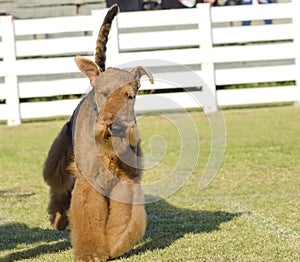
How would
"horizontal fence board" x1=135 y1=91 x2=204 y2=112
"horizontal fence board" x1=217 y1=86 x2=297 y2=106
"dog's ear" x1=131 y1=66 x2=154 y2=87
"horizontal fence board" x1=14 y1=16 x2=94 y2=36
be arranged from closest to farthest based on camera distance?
"dog's ear" x1=131 y1=66 x2=154 y2=87, "horizontal fence board" x1=135 y1=91 x2=204 y2=112, "horizontal fence board" x1=14 y1=16 x2=94 y2=36, "horizontal fence board" x1=217 y1=86 x2=297 y2=106

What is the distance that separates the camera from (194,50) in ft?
48.0

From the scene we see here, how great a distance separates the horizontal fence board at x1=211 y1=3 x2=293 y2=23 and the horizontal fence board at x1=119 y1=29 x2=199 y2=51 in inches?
19.9

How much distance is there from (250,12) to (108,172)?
1013 centimetres

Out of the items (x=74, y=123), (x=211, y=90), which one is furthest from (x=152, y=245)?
(x=211, y=90)

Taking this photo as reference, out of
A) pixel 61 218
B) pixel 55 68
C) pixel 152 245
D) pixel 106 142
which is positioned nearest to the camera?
pixel 106 142

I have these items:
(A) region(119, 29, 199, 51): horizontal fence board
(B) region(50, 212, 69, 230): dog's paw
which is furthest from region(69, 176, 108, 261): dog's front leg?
(A) region(119, 29, 199, 51): horizontal fence board

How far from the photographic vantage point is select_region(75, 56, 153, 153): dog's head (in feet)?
16.4

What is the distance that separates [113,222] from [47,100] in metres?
10.3

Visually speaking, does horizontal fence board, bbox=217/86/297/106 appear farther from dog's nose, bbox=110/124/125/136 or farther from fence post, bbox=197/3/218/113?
dog's nose, bbox=110/124/125/136

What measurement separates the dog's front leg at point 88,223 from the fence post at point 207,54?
30.6 feet

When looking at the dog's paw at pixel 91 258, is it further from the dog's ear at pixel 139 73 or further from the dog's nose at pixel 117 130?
the dog's ear at pixel 139 73

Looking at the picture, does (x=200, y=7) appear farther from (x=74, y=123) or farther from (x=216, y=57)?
(x=74, y=123)

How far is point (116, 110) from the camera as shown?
5.00 m

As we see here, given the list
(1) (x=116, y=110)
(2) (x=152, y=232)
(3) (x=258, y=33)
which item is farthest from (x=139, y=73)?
(3) (x=258, y=33)
